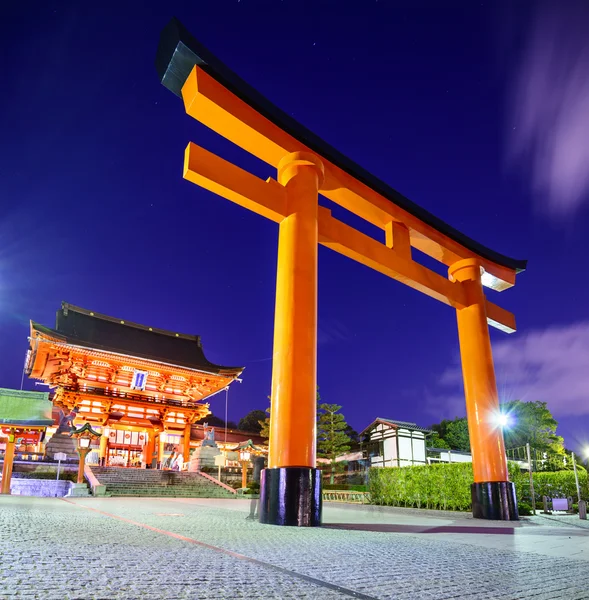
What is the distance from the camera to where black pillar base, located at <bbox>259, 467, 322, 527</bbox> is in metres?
4.75

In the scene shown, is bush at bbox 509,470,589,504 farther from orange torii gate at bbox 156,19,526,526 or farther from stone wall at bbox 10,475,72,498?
stone wall at bbox 10,475,72,498

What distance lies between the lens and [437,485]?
11.5 metres

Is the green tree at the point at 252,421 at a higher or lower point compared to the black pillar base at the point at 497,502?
higher

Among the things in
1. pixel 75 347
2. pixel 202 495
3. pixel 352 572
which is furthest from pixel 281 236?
pixel 75 347

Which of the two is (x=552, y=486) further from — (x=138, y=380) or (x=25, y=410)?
(x=25, y=410)

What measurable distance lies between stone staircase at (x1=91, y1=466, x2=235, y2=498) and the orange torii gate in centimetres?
1243

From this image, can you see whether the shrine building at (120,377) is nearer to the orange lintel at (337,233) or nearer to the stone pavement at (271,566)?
the orange lintel at (337,233)

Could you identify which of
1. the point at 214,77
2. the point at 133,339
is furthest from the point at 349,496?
the point at 133,339

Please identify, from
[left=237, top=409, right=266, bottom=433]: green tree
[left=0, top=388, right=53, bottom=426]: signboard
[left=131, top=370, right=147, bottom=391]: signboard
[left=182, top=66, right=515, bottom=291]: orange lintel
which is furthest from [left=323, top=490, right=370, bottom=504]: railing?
[left=237, top=409, right=266, bottom=433]: green tree

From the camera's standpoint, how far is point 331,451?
2545 cm

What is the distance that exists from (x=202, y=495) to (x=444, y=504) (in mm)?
10184

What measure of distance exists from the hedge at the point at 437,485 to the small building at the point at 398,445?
7822 mm

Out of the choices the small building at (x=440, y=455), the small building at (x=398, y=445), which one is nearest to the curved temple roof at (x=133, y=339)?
the small building at (x=398, y=445)

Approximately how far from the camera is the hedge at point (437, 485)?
35.5 ft
